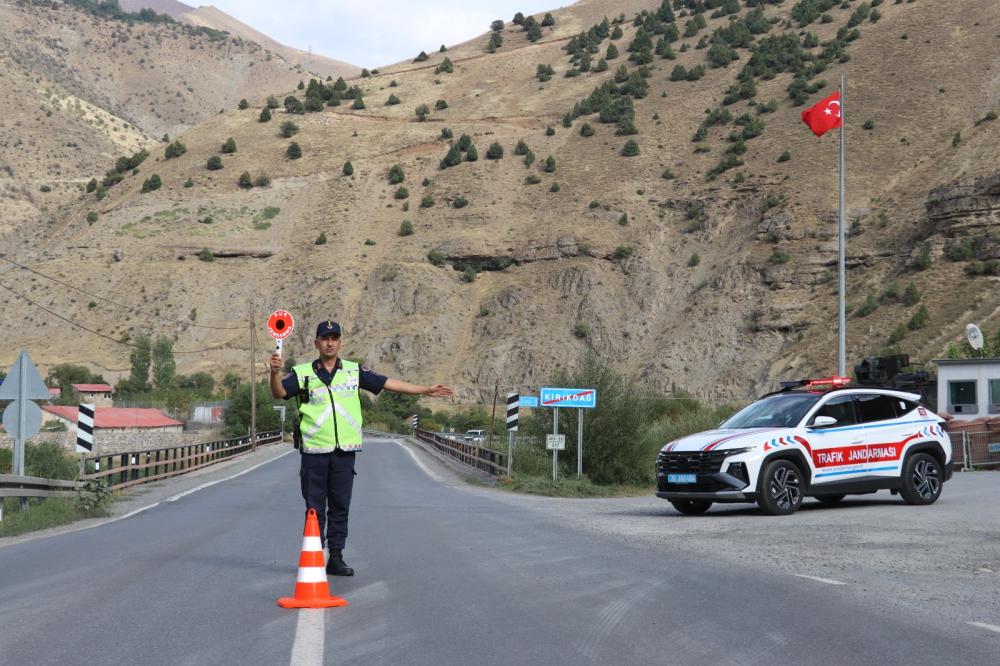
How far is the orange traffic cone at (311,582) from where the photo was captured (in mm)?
7461

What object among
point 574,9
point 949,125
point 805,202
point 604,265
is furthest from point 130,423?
point 574,9

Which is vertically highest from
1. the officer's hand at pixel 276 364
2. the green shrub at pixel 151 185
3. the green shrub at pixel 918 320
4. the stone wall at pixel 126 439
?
the green shrub at pixel 151 185

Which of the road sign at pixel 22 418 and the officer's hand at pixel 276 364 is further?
the road sign at pixel 22 418

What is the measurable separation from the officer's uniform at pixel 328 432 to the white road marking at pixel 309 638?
139 cm

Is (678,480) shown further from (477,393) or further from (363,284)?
(363,284)

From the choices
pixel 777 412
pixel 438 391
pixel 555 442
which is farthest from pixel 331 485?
pixel 555 442

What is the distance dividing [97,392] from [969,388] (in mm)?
64252

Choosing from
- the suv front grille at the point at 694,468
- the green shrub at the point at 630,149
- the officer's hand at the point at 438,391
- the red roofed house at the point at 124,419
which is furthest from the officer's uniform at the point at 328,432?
the green shrub at the point at 630,149

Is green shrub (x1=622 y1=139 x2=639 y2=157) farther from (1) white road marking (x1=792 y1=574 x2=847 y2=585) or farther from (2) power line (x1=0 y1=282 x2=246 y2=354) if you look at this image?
(1) white road marking (x1=792 y1=574 x2=847 y2=585)

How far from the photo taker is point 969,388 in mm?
37125

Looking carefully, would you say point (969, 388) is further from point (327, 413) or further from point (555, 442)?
point (327, 413)

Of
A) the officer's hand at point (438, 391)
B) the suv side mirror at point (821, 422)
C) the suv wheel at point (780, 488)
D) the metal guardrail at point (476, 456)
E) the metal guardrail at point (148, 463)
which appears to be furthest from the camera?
the metal guardrail at point (476, 456)

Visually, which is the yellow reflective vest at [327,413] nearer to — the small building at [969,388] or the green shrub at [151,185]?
the small building at [969,388]

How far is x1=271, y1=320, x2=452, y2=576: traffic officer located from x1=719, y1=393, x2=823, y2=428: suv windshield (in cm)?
901
